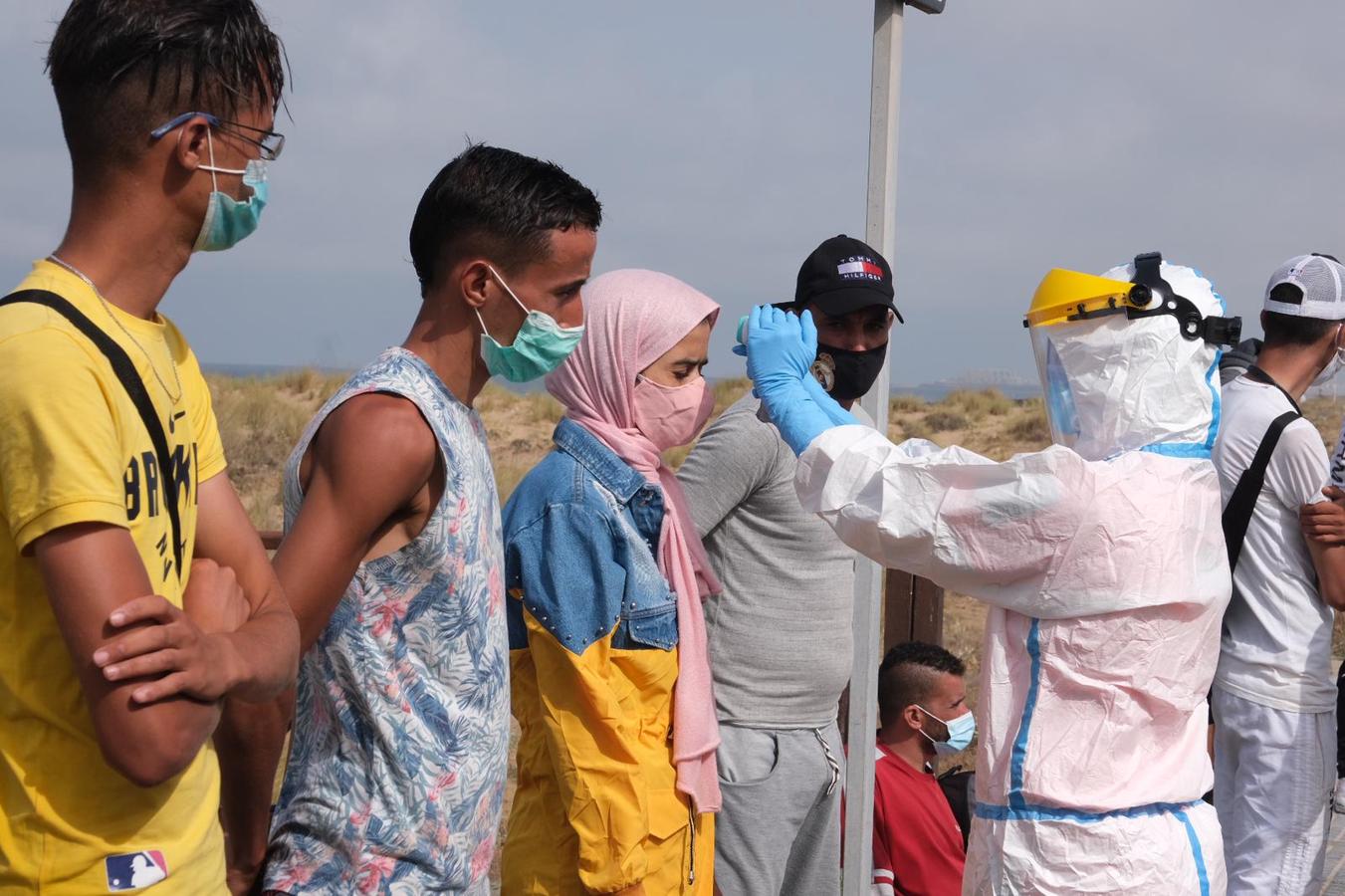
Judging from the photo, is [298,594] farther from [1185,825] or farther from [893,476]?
[1185,825]

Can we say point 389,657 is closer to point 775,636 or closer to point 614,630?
point 614,630

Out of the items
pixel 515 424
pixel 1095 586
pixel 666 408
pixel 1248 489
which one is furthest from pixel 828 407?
pixel 515 424

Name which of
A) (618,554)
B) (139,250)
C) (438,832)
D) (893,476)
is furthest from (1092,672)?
(139,250)

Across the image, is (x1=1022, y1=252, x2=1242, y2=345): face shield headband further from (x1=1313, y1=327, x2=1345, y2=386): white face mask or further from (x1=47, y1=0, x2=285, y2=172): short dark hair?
(x1=47, y1=0, x2=285, y2=172): short dark hair

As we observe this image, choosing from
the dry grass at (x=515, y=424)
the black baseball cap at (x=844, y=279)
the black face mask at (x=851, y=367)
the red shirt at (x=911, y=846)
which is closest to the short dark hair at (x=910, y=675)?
the red shirt at (x=911, y=846)

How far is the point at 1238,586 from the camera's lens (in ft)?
13.5

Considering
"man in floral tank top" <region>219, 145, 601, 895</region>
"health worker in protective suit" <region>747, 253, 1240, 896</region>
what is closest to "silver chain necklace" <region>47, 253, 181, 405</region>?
"man in floral tank top" <region>219, 145, 601, 895</region>

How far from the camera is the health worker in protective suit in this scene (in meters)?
2.61

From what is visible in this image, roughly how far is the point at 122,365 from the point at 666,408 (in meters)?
1.66

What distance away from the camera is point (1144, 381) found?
2.83 metres

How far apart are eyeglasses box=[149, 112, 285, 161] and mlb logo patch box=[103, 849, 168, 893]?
0.87 m

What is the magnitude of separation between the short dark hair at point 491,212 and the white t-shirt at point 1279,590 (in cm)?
257

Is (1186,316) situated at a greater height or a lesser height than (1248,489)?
greater

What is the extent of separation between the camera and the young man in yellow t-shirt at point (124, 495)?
142 centimetres
